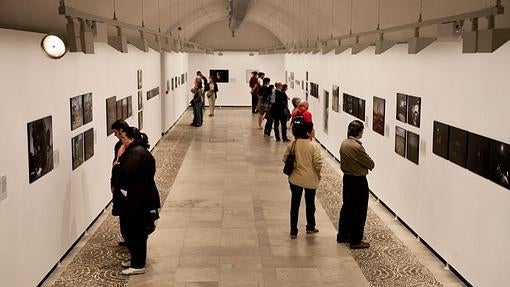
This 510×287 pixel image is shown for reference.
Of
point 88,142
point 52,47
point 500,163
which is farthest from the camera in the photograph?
point 88,142

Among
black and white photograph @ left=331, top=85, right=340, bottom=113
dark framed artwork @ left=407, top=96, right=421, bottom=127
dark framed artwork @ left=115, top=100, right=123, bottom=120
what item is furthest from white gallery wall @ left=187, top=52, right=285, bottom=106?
dark framed artwork @ left=407, top=96, right=421, bottom=127

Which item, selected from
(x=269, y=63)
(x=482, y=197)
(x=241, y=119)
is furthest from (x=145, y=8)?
(x=269, y=63)

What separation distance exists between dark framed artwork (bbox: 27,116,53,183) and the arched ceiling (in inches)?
44.9

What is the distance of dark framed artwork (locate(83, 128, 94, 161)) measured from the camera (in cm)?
963

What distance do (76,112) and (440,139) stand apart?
16.3ft

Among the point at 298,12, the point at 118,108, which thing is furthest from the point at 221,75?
the point at 118,108

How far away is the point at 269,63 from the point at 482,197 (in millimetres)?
28428

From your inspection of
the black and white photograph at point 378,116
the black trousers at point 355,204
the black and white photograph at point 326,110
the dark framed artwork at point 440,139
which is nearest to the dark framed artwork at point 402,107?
the black and white photograph at point 378,116

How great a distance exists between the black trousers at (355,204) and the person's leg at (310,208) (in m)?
0.49

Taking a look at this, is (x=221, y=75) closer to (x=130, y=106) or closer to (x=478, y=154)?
(x=130, y=106)

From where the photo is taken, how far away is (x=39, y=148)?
738cm

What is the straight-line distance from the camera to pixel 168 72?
907 inches

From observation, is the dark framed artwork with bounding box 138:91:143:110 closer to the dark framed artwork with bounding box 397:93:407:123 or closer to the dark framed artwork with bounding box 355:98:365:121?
the dark framed artwork with bounding box 355:98:365:121

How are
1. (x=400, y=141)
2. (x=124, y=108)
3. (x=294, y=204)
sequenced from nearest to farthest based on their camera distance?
(x=294, y=204) < (x=400, y=141) < (x=124, y=108)
